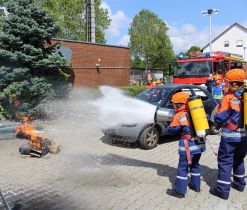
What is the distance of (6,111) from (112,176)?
6845 millimetres

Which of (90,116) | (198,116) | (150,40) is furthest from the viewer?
(150,40)

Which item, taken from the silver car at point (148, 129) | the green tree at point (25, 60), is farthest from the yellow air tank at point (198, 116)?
the green tree at point (25, 60)

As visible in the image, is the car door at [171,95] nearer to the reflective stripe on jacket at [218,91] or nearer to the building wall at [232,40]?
the reflective stripe on jacket at [218,91]

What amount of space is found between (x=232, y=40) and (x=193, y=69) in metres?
48.7

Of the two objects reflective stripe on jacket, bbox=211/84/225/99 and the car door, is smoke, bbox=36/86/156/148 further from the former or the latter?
A: reflective stripe on jacket, bbox=211/84/225/99

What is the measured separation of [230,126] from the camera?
5.27 metres

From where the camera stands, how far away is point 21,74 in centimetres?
1171

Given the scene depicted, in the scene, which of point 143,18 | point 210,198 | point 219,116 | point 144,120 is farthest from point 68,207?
point 143,18

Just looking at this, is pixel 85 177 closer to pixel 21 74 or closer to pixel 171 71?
pixel 21 74

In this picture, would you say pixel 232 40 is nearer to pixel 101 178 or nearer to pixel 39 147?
pixel 39 147

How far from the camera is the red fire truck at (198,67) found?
732 inches

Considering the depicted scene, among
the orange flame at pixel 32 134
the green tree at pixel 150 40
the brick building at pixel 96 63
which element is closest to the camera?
the orange flame at pixel 32 134

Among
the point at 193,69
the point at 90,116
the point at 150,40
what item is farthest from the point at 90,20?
the point at 150,40

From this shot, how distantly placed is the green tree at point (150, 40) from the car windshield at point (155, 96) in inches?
1649
